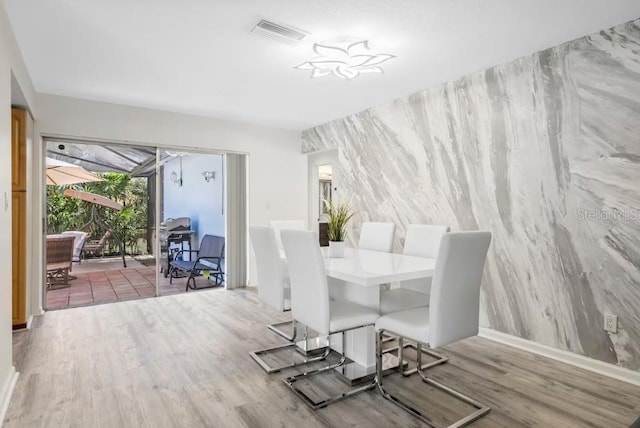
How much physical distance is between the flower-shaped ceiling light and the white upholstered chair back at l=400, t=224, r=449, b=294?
139cm

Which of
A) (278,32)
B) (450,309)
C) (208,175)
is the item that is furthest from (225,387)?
(208,175)

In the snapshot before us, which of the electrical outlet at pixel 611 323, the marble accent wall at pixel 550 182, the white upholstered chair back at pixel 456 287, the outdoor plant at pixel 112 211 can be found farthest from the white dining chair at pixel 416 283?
the outdoor plant at pixel 112 211

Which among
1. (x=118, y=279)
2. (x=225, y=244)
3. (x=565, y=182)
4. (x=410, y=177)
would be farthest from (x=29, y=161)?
(x=565, y=182)

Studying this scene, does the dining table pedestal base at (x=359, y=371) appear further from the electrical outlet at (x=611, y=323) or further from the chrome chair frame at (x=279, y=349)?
the electrical outlet at (x=611, y=323)

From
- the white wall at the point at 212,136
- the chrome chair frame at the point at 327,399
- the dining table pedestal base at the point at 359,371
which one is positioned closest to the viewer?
the chrome chair frame at the point at 327,399

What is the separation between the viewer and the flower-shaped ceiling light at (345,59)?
2.71 m

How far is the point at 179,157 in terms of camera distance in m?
7.79

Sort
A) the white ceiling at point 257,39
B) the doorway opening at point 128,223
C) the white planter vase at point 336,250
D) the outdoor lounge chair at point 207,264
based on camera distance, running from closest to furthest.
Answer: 1. the white ceiling at point 257,39
2. the white planter vase at point 336,250
3. the doorway opening at point 128,223
4. the outdoor lounge chair at point 207,264

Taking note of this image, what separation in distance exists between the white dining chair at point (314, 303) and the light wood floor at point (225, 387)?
0.23 m

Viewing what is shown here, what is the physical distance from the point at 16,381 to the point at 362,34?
3.30 m

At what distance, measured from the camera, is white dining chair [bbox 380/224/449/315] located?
253 cm

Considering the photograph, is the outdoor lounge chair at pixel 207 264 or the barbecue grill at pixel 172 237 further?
the barbecue grill at pixel 172 237

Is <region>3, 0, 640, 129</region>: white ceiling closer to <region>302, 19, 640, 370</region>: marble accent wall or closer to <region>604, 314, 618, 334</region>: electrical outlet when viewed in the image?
<region>302, 19, 640, 370</region>: marble accent wall

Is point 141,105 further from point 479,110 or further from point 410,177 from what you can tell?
point 479,110
